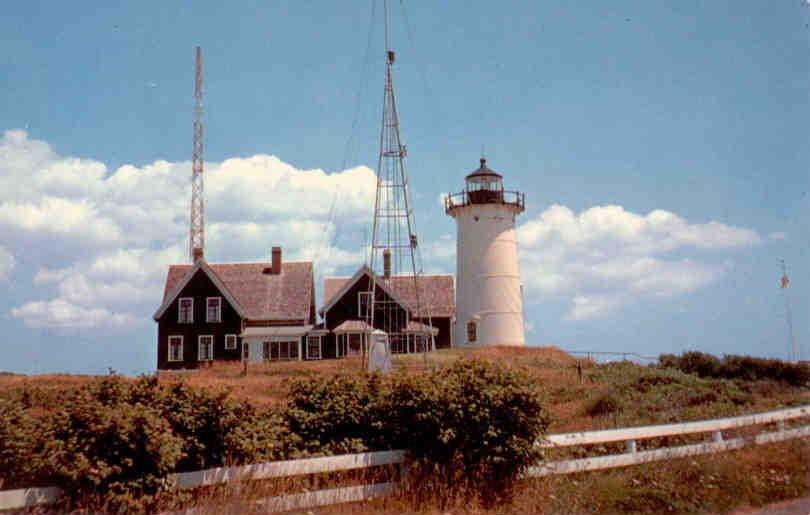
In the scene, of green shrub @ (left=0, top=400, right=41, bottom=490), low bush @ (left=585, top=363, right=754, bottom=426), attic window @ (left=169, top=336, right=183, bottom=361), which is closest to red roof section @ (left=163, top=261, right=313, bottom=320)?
attic window @ (left=169, top=336, right=183, bottom=361)

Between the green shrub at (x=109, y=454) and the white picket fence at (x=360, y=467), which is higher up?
the green shrub at (x=109, y=454)

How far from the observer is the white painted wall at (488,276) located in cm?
4441

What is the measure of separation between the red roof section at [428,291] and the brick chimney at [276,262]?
3867 mm

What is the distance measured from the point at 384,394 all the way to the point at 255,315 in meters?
37.8

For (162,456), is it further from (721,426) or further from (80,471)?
(721,426)

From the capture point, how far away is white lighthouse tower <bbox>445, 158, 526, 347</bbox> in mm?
44469

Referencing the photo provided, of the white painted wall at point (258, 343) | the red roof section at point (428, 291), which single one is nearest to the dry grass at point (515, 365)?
the white painted wall at point (258, 343)

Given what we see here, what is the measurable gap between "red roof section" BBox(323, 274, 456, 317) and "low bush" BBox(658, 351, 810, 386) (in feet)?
53.1

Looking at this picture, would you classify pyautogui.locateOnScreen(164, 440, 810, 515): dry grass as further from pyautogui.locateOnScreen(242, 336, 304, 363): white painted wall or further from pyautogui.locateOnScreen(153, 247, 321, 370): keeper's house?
pyautogui.locateOnScreen(242, 336, 304, 363): white painted wall

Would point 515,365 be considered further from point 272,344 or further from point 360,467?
point 272,344

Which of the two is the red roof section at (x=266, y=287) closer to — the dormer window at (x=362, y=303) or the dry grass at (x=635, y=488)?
the dormer window at (x=362, y=303)

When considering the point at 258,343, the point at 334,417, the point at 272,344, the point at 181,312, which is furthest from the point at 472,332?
the point at 334,417

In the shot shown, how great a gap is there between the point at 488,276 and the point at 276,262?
50.0ft

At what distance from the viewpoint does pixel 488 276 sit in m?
45.0
